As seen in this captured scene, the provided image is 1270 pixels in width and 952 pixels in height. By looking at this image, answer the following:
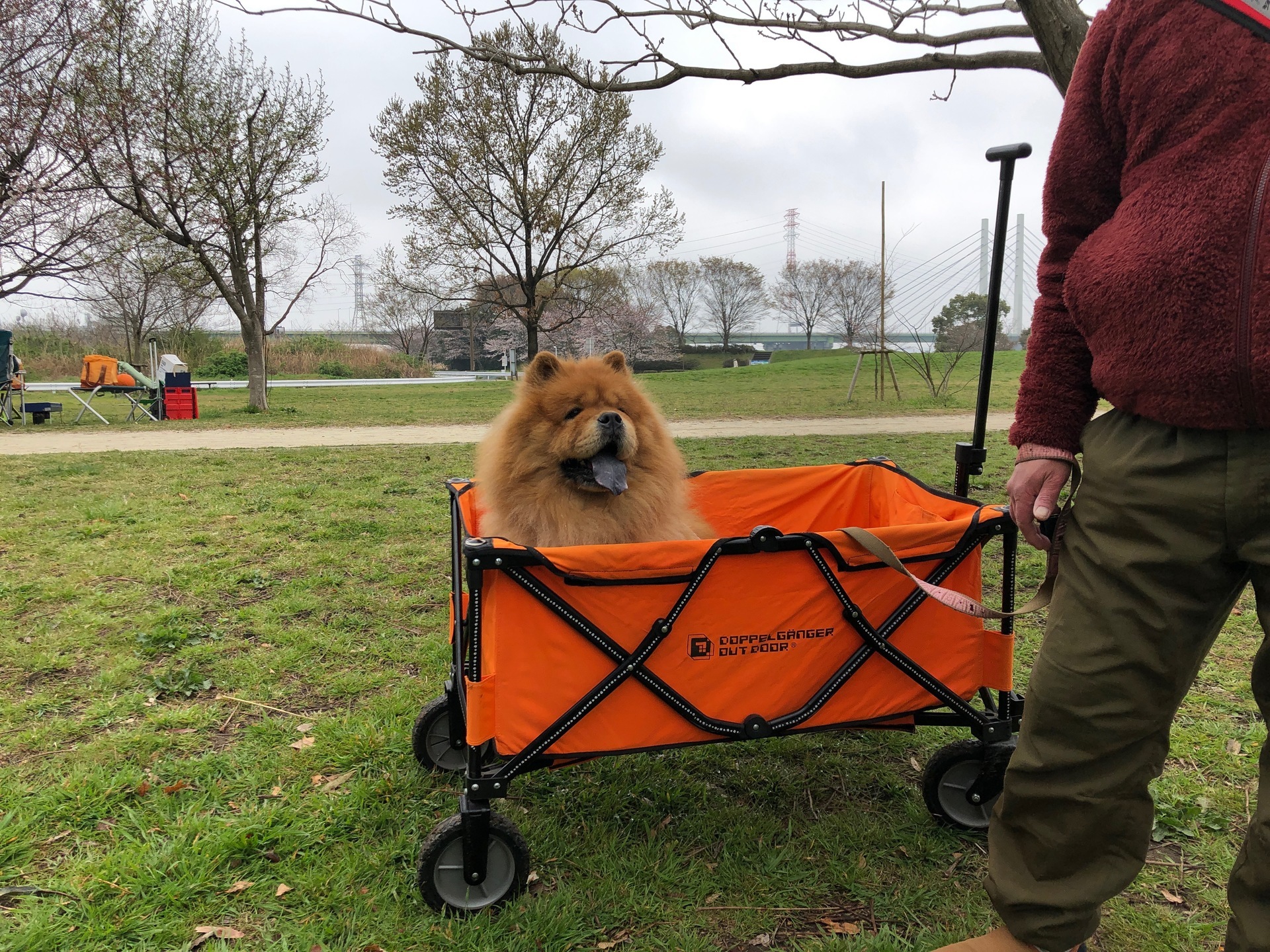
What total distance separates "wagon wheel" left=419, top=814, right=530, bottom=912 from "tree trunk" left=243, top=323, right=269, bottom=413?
15.2 metres

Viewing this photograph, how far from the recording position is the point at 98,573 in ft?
14.6

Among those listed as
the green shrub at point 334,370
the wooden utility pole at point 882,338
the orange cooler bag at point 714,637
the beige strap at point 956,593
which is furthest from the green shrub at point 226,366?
the beige strap at point 956,593

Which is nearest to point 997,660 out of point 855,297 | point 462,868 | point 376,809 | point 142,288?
point 462,868

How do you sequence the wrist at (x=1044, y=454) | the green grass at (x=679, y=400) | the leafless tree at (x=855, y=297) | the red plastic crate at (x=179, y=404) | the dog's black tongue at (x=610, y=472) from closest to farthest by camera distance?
the wrist at (x=1044, y=454)
the dog's black tongue at (x=610, y=472)
the red plastic crate at (x=179, y=404)
the green grass at (x=679, y=400)
the leafless tree at (x=855, y=297)

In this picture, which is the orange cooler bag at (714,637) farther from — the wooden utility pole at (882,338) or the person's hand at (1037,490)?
the wooden utility pole at (882,338)

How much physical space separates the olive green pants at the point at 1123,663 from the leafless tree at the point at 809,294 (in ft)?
165

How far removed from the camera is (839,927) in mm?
1922

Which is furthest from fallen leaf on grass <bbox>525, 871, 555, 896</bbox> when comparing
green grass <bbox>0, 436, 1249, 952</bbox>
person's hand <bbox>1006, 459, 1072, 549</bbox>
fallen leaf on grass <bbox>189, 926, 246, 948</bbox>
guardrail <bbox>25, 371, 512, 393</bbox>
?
guardrail <bbox>25, 371, 512, 393</bbox>

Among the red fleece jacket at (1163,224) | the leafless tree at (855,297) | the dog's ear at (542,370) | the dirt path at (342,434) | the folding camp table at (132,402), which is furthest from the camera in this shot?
the leafless tree at (855,297)

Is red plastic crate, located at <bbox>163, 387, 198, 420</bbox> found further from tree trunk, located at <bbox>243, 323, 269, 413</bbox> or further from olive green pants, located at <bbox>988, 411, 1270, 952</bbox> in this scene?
olive green pants, located at <bbox>988, 411, 1270, 952</bbox>

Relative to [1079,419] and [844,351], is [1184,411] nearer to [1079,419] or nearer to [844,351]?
[1079,419]

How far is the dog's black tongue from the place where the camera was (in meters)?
2.42

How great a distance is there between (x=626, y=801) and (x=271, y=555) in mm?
3558

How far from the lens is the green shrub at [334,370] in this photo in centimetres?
3391
